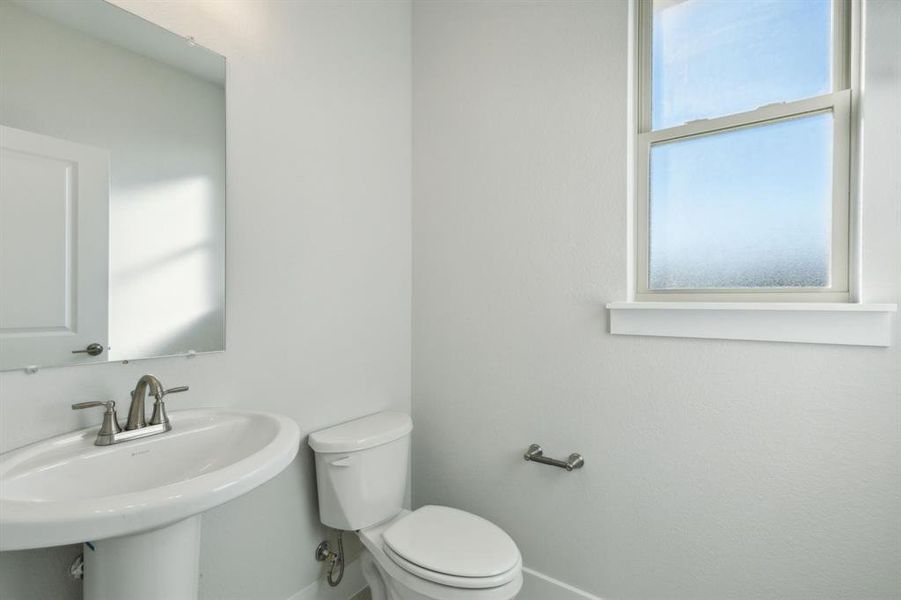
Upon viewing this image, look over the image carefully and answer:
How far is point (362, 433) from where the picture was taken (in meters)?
1.43

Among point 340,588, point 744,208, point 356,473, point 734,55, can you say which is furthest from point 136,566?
point 734,55

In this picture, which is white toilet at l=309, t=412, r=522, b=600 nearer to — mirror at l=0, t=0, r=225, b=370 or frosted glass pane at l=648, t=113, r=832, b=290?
mirror at l=0, t=0, r=225, b=370

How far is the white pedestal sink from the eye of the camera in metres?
0.62

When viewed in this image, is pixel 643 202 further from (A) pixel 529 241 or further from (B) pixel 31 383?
(B) pixel 31 383

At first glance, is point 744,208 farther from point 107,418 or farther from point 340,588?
point 340,588

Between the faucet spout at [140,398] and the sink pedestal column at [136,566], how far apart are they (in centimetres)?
24

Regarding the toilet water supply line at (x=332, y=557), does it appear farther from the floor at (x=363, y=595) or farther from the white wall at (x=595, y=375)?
the white wall at (x=595, y=375)

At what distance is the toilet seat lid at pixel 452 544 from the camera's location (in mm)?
1154

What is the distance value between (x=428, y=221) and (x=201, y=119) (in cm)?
88

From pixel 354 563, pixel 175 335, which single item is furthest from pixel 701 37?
pixel 354 563

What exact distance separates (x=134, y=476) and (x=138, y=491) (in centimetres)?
10

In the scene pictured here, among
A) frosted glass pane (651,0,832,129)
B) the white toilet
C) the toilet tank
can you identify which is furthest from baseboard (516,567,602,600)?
frosted glass pane (651,0,832,129)

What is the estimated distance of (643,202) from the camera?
139cm

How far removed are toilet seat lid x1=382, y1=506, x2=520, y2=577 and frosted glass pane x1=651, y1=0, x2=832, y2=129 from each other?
1418 millimetres
